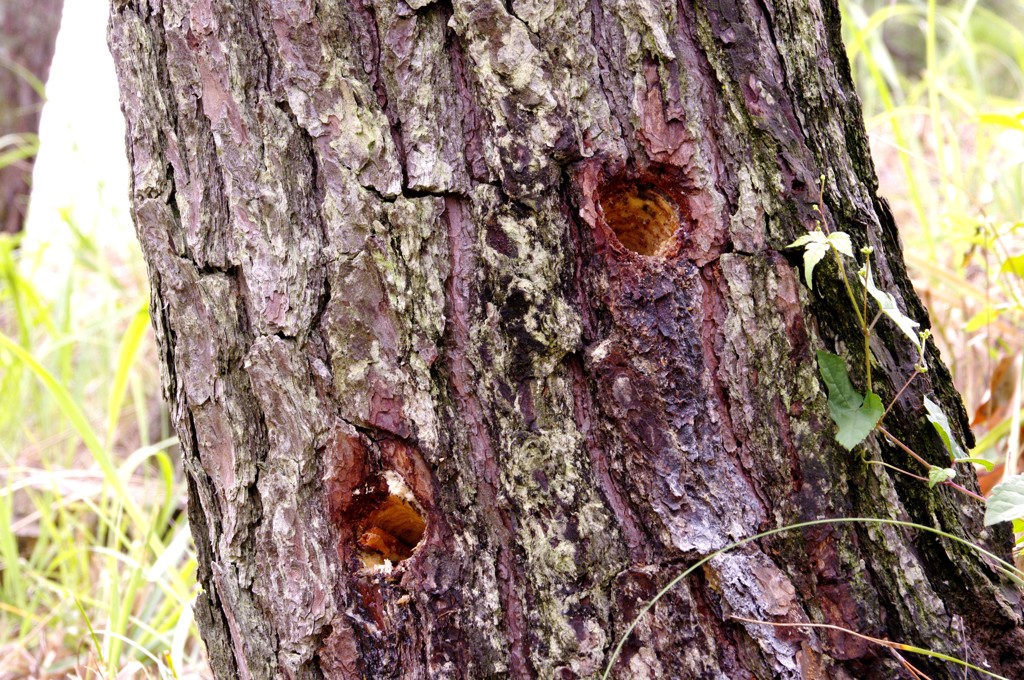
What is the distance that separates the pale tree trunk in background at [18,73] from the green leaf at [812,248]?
4091 mm

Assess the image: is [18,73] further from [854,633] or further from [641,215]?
[854,633]

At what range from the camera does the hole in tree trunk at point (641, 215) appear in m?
0.95

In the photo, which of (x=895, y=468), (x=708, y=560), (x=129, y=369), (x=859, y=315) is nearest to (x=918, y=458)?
(x=895, y=468)

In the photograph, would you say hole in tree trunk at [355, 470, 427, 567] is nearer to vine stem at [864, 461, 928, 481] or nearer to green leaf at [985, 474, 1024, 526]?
vine stem at [864, 461, 928, 481]

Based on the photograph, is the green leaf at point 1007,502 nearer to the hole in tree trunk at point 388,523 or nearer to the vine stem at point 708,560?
the vine stem at point 708,560

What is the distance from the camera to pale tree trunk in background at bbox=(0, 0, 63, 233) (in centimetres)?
383

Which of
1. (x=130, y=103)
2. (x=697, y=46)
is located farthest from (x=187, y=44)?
(x=697, y=46)

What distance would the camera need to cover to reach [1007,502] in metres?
0.89

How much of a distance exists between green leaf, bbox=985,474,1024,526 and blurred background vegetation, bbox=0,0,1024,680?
18.1 inches

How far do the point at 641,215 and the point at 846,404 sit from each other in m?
0.35

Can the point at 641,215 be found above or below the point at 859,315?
above

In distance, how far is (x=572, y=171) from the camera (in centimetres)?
91

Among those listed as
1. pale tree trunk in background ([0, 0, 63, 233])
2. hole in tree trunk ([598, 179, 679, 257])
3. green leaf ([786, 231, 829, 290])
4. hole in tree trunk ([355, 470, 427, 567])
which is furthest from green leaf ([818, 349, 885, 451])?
pale tree trunk in background ([0, 0, 63, 233])

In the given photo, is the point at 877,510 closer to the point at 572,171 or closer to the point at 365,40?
the point at 572,171
